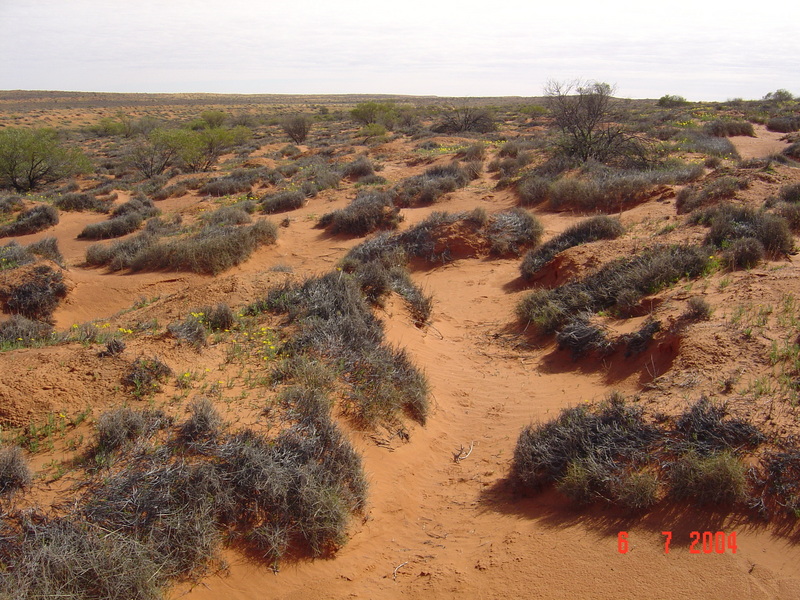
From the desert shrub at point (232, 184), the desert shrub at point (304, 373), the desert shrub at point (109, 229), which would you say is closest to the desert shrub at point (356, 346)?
the desert shrub at point (304, 373)

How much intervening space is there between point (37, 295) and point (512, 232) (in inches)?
370

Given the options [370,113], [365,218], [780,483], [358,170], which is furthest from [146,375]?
[370,113]

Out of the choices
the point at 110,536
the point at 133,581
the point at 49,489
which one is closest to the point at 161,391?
the point at 49,489

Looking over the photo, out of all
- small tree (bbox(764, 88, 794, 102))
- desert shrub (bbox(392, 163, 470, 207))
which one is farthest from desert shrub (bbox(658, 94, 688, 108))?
desert shrub (bbox(392, 163, 470, 207))

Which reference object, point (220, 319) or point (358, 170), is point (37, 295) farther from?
point (358, 170)

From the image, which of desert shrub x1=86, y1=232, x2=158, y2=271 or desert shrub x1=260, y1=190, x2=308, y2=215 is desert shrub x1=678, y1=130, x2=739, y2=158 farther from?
desert shrub x1=86, y1=232, x2=158, y2=271

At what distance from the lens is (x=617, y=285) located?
285 inches

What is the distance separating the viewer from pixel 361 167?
62.1 feet

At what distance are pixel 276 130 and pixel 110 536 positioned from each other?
42662mm

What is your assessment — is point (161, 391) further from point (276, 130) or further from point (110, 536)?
point (276, 130)

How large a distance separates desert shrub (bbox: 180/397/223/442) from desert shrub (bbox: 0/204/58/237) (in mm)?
14547

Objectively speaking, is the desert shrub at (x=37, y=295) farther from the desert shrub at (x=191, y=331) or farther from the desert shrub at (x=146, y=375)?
the desert shrub at (x=146, y=375)
